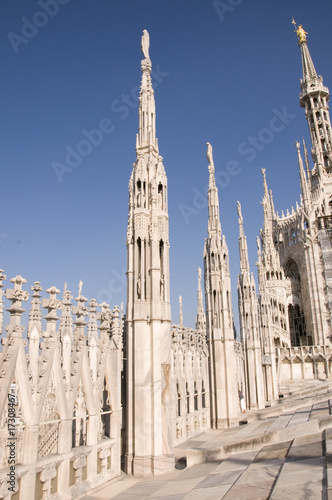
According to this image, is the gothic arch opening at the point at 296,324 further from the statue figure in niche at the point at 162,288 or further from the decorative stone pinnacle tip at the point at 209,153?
the statue figure in niche at the point at 162,288

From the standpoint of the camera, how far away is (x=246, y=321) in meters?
26.4

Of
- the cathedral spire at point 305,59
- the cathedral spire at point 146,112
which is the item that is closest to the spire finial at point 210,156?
the cathedral spire at point 146,112

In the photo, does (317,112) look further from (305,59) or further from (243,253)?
(243,253)

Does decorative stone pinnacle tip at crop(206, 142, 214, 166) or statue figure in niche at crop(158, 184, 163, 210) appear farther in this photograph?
decorative stone pinnacle tip at crop(206, 142, 214, 166)

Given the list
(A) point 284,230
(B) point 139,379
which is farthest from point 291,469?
(A) point 284,230

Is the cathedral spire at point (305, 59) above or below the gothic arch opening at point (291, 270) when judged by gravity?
above

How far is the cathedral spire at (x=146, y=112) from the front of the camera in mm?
12633

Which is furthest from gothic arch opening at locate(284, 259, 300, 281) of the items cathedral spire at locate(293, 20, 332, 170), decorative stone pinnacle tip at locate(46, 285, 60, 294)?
decorative stone pinnacle tip at locate(46, 285, 60, 294)

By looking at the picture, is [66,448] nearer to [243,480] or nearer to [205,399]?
[243,480]

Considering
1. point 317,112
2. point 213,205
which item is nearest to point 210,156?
point 213,205

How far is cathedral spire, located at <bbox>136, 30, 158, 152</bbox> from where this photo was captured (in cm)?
1263

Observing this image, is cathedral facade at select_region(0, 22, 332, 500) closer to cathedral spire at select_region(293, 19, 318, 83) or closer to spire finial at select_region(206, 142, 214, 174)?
spire finial at select_region(206, 142, 214, 174)

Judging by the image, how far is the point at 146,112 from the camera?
1307 centimetres

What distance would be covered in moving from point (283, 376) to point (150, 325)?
132ft
